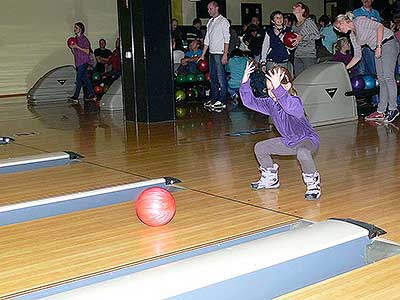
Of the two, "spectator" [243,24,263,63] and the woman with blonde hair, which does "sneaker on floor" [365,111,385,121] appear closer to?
the woman with blonde hair

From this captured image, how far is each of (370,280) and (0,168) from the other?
297 centimetres

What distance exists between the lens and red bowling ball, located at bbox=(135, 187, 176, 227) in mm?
2768

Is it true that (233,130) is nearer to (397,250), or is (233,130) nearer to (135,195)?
(135,195)

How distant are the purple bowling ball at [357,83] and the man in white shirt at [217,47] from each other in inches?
59.2

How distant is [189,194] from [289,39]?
3344mm

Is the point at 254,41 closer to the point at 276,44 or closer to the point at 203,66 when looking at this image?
the point at 203,66

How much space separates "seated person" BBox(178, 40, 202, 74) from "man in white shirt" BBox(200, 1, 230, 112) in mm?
1151

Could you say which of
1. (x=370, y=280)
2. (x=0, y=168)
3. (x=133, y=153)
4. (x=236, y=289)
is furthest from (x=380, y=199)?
(x=0, y=168)

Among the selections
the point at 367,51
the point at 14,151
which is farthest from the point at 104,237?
the point at 367,51

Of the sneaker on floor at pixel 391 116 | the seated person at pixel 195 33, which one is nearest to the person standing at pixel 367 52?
the sneaker on floor at pixel 391 116

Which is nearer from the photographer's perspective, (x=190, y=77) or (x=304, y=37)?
(x=304, y=37)

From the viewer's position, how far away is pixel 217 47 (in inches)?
280

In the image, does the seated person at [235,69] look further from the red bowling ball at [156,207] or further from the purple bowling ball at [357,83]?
the red bowling ball at [156,207]

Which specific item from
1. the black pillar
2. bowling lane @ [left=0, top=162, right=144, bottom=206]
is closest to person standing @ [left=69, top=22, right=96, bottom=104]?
the black pillar
